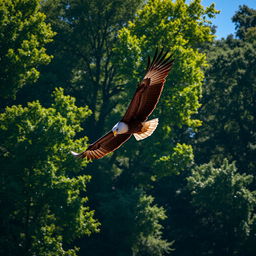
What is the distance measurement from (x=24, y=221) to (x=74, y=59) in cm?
1238

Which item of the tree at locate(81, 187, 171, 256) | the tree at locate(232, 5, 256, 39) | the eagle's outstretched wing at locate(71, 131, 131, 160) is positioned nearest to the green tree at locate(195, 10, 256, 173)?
the tree at locate(232, 5, 256, 39)

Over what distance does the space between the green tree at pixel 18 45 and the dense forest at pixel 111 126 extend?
5 cm

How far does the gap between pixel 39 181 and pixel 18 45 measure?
24.0ft

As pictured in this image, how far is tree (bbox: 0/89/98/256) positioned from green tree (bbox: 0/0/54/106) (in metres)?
2.68

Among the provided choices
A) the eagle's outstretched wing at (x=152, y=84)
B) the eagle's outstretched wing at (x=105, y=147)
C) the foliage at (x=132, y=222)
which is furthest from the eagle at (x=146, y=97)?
the foliage at (x=132, y=222)

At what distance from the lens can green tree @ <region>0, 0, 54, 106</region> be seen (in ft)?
69.8

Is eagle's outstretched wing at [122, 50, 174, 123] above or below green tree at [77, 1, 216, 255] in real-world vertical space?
below

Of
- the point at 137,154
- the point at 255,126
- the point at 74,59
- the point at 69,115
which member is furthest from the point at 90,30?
the point at 255,126

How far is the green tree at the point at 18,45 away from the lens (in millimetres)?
21266

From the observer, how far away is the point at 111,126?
26.4 metres

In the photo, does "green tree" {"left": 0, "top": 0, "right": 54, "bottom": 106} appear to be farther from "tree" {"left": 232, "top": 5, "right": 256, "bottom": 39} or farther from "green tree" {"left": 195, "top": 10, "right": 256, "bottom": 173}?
"tree" {"left": 232, "top": 5, "right": 256, "bottom": 39}

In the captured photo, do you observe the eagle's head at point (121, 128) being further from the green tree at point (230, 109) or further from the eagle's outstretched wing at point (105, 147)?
the green tree at point (230, 109)

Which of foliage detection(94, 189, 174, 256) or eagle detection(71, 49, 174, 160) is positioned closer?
eagle detection(71, 49, 174, 160)

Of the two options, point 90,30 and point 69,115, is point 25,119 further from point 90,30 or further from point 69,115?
point 90,30
